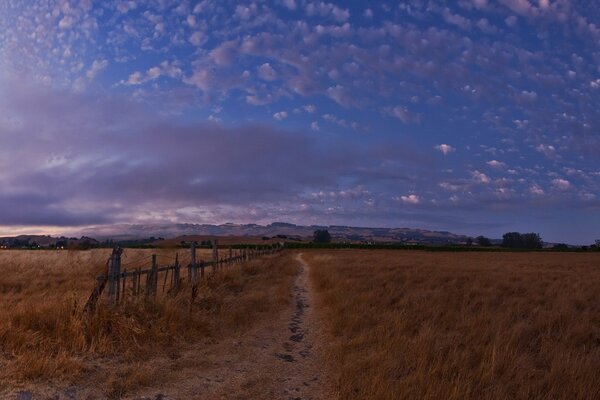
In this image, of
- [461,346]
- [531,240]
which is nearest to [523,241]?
[531,240]

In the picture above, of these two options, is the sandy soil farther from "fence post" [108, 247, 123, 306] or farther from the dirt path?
"fence post" [108, 247, 123, 306]

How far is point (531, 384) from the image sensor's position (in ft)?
20.5

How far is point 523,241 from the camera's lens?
156125 mm

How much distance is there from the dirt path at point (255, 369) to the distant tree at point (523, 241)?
160 metres

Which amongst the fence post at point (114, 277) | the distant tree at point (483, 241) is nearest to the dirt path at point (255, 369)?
the fence post at point (114, 277)

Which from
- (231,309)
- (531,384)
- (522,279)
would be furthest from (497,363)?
(522,279)

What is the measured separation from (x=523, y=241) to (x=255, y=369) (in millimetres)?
167297

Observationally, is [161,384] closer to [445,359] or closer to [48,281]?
[445,359]

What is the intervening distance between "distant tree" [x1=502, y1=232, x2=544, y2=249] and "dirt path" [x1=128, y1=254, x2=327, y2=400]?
A: 6281 inches

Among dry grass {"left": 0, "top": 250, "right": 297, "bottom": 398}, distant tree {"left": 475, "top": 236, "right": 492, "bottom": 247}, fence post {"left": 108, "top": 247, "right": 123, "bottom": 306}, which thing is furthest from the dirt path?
distant tree {"left": 475, "top": 236, "right": 492, "bottom": 247}

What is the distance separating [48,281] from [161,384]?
20774 millimetres

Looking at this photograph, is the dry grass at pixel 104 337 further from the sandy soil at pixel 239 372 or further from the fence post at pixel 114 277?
the fence post at pixel 114 277

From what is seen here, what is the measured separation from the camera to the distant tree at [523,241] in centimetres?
15288

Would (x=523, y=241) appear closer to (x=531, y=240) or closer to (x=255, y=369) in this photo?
(x=531, y=240)
